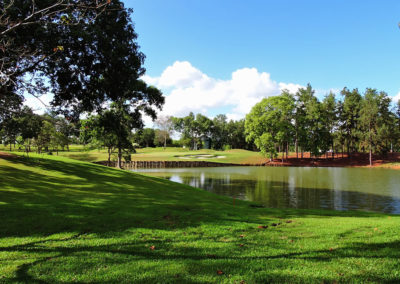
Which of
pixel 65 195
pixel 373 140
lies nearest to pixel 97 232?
pixel 65 195

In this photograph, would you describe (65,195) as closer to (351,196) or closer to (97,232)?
(97,232)

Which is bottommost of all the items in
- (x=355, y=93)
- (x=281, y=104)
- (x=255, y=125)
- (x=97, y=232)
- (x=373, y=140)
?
(x=97, y=232)

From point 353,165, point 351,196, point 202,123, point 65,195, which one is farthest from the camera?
point 202,123

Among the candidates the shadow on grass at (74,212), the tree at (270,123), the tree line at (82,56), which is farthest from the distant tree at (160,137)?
the shadow on grass at (74,212)

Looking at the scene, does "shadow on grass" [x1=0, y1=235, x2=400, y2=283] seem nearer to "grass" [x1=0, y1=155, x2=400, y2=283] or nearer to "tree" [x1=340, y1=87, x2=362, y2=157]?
"grass" [x1=0, y1=155, x2=400, y2=283]

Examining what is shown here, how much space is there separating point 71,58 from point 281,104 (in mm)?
56002

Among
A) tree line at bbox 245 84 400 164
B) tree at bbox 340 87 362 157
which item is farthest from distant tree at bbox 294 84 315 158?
tree at bbox 340 87 362 157

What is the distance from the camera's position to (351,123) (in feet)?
214

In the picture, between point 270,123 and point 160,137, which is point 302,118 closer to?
point 270,123

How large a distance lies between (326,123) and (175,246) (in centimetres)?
6803

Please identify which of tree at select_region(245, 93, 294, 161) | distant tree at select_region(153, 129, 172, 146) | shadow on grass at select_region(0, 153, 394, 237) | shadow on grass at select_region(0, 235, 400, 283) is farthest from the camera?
distant tree at select_region(153, 129, 172, 146)

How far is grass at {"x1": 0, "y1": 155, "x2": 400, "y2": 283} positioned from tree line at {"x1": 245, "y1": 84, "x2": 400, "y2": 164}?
2058 inches

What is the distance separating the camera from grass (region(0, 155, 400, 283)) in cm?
412

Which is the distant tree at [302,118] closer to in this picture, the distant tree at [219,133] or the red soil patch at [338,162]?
the red soil patch at [338,162]
